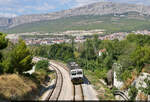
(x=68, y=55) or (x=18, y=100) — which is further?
(x=68, y=55)

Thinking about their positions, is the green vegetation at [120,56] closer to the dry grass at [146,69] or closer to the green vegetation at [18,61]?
the dry grass at [146,69]

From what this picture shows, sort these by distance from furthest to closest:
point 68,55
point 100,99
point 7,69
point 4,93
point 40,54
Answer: point 40,54
point 68,55
point 7,69
point 100,99
point 4,93

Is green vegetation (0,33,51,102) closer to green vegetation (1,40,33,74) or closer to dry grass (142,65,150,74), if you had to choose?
green vegetation (1,40,33,74)

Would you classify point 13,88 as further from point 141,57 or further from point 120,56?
point 120,56

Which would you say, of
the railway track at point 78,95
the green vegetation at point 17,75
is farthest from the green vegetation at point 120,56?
the green vegetation at point 17,75

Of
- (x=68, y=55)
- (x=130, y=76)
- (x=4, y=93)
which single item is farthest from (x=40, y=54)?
(x=4, y=93)

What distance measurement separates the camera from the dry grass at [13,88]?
80.7ft

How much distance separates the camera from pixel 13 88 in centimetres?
2641

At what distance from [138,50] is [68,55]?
56201 millimetres

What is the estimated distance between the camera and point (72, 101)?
82.9 feet

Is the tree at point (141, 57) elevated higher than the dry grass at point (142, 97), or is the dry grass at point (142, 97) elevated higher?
the tree at point (141, 57)

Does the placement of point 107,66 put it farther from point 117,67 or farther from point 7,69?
point 7,69

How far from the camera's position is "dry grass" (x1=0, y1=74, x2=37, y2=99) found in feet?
80.7

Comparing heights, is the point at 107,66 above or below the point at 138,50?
below
